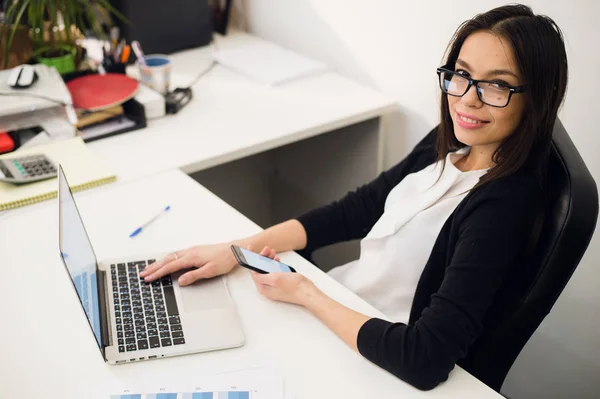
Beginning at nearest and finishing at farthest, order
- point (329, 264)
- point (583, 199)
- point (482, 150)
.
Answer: point (583, 199) → point (482, 150) → point (329, 264)

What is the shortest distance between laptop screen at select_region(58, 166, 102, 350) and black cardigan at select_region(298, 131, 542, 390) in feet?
1.39

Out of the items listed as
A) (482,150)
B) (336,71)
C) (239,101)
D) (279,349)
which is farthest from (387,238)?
(336,71)

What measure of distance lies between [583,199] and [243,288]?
583 millimetres

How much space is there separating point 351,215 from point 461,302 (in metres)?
0.46

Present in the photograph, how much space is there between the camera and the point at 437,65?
66.1 inches

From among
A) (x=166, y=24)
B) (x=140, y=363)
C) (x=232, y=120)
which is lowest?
(x=140, y=363)

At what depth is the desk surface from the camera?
5.09ft

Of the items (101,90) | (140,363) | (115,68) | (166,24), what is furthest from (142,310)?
(166,24)

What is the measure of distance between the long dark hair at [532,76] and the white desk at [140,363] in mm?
344

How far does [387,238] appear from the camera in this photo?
1245 millimetres

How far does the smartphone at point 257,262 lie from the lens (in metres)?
1.09

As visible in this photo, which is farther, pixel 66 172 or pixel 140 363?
pixel 66 172

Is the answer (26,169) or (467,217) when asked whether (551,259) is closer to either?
(467,217)

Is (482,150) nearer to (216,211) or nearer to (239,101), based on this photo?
(216,211)
